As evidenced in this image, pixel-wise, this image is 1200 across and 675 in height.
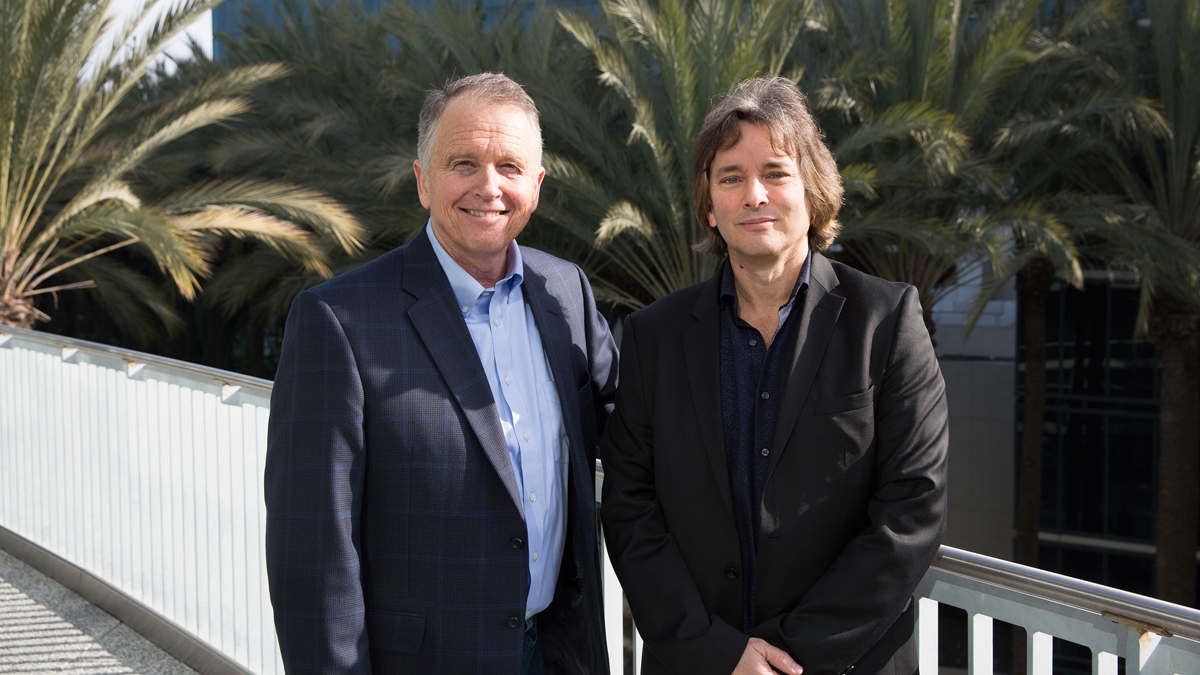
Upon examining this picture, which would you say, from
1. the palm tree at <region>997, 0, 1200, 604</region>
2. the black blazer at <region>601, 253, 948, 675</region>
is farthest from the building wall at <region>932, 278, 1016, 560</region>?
the black blazer at <region>601, 253, 948, 675</region>

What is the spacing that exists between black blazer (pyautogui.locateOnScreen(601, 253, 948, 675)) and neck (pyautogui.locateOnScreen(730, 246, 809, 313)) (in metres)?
0.05

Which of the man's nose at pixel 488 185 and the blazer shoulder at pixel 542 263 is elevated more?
the man's nose at pixel 488 185

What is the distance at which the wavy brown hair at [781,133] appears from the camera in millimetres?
1968

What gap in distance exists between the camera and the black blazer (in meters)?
1.82

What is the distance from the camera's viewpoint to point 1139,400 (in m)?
18.2

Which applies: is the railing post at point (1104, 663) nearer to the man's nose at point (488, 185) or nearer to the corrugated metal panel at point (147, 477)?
the man's nose at point (488, 185)

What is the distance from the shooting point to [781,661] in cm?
184

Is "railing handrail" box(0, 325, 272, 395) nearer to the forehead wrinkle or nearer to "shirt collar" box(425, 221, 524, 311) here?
"shirt collar" box(425, 221, 524, 311)

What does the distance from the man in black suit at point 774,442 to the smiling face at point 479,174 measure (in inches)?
14.5

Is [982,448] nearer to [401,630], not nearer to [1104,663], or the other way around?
[1104,663]

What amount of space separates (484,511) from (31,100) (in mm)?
8814

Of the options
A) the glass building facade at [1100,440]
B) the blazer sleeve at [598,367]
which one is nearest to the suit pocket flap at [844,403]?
the blazer sleeve at [598,367]

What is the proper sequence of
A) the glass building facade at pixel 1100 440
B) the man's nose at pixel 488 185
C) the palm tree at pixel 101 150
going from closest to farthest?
the man's nose at pixel 488 185 → the palm tree at pixel 101 150 → the glass building facade at pixel 1100 440

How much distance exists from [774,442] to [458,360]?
657 mm
